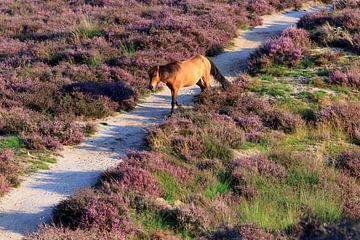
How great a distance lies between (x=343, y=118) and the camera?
13.8 meters

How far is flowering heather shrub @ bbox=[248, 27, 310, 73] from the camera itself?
61.1 ft

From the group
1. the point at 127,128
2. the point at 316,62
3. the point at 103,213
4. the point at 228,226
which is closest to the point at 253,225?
the point at 228,226

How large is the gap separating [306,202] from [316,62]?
10.2 metres

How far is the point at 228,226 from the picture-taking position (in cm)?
814

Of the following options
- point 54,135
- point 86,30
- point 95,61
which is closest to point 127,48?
point 95,61

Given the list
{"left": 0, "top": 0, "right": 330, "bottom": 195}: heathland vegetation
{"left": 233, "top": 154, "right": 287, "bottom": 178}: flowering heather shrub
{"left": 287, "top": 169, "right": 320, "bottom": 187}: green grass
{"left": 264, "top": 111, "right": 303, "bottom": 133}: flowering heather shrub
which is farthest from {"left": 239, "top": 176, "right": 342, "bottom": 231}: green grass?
{"left": 0, "top": 0, "right": 330, "bottom": 195}: heathland vegetation

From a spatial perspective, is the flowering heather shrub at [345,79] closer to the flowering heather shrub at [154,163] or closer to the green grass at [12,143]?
the flowering heather shrub at [154,163]

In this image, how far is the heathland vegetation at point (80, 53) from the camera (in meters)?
12.9

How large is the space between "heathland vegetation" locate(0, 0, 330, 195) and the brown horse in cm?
161

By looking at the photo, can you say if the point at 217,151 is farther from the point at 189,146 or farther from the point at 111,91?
the point at 111,91

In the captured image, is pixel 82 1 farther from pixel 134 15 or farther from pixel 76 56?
pixel 76 56

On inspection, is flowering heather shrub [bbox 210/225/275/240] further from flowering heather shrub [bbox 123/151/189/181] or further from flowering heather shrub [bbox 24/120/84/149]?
flowering heather shrub [bbox 24/120/84/149]

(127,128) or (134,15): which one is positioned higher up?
(134,15)

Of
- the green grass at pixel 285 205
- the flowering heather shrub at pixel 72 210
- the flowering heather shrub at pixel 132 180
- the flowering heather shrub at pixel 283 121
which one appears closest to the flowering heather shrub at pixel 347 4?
the flowering heather shrub at pixel 283 121
